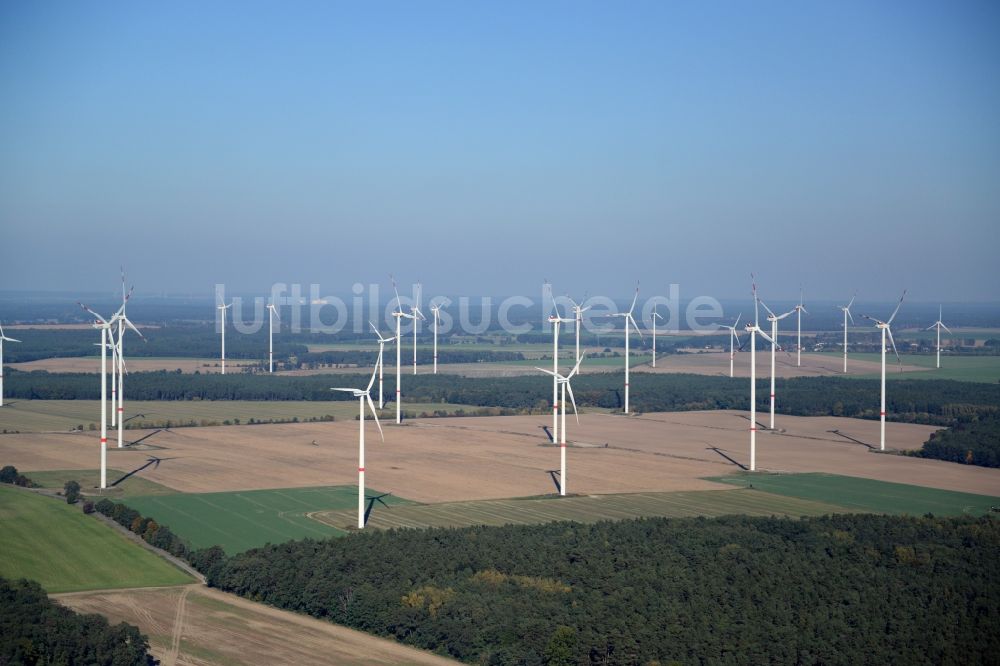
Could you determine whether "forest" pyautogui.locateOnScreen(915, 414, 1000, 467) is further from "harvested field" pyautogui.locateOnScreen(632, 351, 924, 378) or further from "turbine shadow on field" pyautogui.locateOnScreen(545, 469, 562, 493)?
"harvested field" pyautogui.locateOnScreen(632, 351, 924, 378)

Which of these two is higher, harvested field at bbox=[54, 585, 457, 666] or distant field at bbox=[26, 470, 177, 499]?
distant field at bbox=[26, 470, 177, 499]

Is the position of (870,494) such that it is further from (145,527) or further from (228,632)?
(228,632)

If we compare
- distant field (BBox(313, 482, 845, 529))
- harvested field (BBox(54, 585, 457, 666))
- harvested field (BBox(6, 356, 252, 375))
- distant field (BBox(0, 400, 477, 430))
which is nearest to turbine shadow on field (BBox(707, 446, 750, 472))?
distant field (BBox(313, 482, 845, 529))

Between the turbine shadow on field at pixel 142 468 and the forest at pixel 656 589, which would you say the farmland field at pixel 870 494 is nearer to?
the forest at pixel 656 589

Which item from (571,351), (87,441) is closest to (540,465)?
(87,441)

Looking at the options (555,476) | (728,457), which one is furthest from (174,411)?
(728,457)

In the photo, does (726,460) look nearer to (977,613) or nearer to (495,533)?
(495,533)
